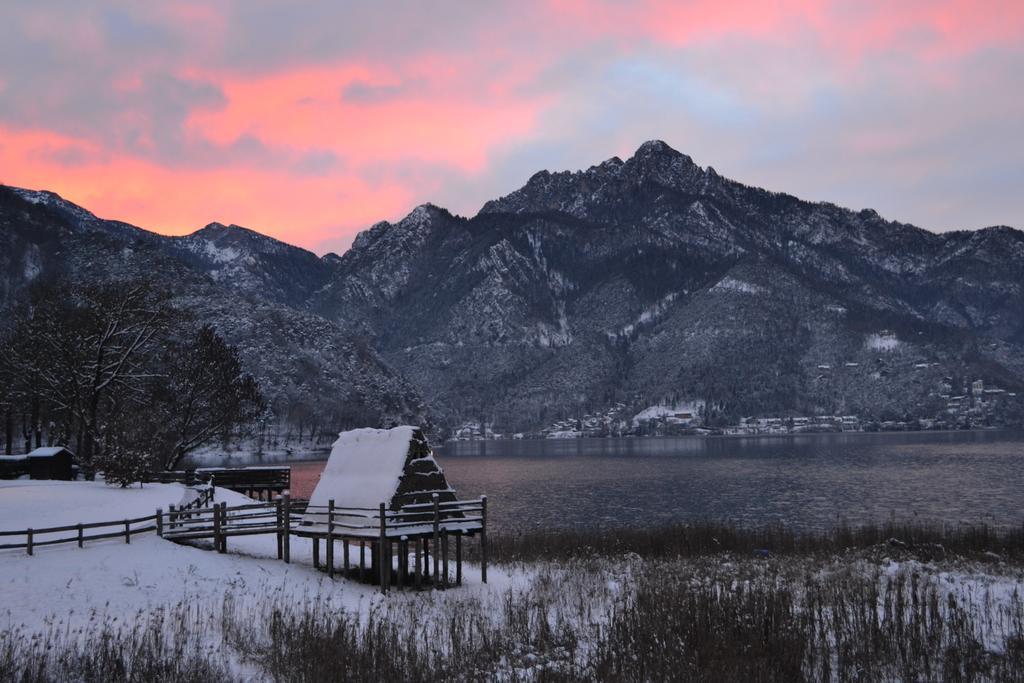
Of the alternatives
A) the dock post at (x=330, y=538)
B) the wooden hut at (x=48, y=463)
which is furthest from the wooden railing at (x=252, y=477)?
the dock post at (x=330, y=538)

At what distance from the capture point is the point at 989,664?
48.5 ft

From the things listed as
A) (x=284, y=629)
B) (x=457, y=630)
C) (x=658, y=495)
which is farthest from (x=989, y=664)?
(x=658, y=495)

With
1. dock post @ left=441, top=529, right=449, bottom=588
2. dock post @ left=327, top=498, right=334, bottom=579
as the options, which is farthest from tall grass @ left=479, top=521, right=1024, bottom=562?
dock post @ left=327, top=498, right=334, bottom=579

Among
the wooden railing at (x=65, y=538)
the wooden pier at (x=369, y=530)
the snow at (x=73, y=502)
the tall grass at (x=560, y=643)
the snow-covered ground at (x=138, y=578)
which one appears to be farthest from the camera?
the snow at (x=73, y=502)

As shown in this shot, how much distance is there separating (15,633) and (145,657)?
3.78m

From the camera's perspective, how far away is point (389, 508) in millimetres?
27156

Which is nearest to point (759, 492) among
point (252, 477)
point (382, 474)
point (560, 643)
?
point (252, 477)

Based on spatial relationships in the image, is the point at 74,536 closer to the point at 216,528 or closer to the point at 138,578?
the point at 216,528

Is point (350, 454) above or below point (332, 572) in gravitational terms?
above

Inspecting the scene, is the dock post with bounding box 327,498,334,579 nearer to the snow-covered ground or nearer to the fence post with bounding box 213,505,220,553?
the snow-covered ground

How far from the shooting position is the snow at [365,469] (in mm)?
28000

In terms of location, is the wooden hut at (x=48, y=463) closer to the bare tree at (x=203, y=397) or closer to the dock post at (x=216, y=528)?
the bare tree at (x=203, y=397)

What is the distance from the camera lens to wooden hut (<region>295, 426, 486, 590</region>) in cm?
2709

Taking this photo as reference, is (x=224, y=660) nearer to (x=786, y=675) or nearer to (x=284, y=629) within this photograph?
(x=284, y=629)
